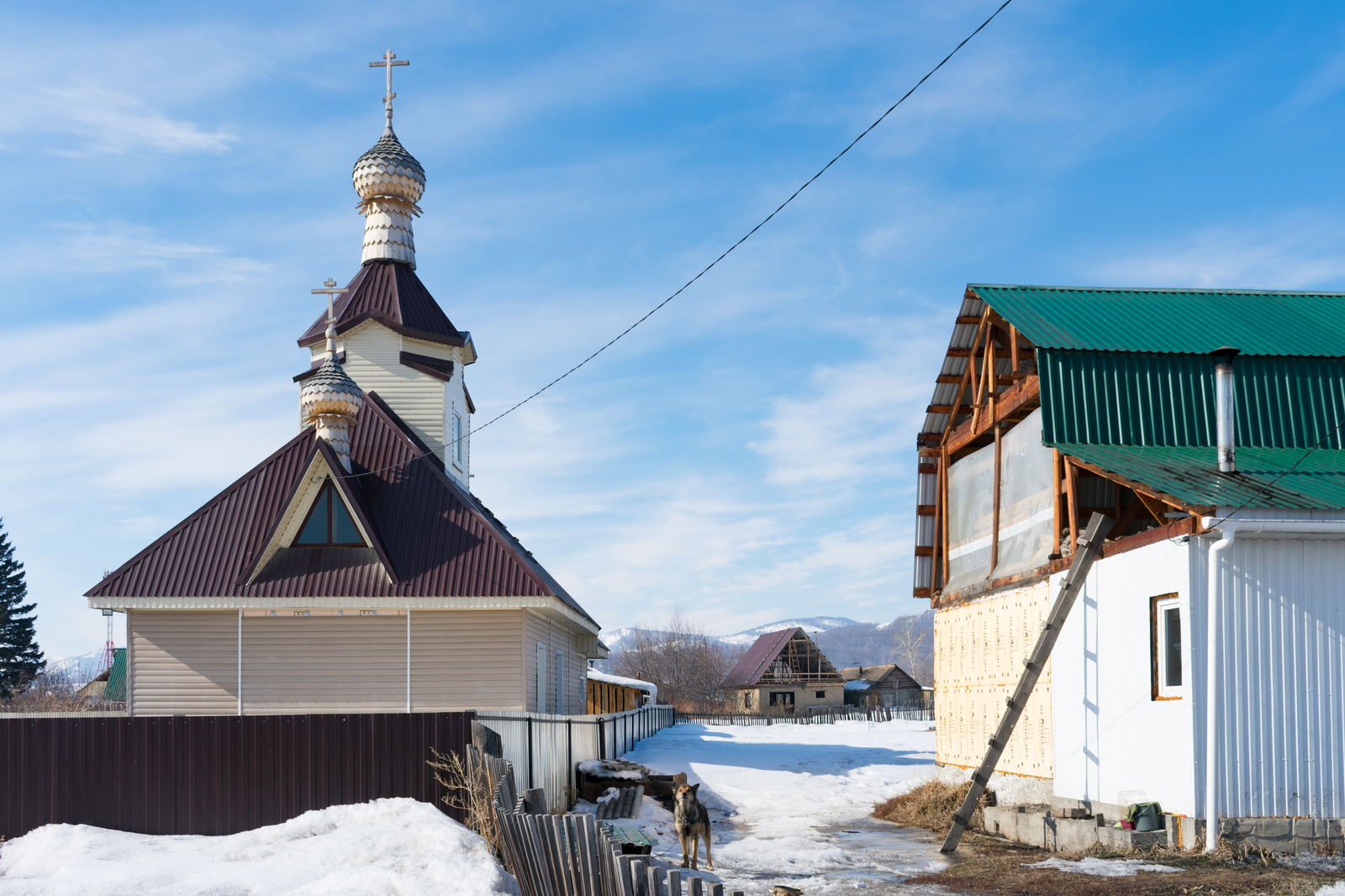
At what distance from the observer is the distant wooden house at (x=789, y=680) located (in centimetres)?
7231

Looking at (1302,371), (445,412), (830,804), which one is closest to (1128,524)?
(1302,371)

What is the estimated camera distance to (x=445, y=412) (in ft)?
86.6

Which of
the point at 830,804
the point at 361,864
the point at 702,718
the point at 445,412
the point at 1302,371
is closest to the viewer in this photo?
the point at 361,864

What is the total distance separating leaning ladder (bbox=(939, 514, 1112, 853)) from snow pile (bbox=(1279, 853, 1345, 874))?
12.1 ft

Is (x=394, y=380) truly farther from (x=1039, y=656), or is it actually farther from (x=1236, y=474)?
(x=1236, y=474)

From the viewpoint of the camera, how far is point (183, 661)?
2027 cm

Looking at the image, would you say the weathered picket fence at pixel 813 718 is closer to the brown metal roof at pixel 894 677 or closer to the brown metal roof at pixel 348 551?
the brown metal roof at pixel 894 677

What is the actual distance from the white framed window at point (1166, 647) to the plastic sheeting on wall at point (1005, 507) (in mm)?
3195

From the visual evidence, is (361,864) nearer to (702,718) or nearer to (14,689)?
(702,718)

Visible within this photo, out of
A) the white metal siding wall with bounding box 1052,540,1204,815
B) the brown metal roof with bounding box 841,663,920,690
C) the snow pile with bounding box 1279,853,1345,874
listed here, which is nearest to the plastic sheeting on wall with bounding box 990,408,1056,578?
the white metal siding wall with bounding box 1052,540,1204,815

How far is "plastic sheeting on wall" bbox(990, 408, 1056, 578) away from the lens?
1669cm

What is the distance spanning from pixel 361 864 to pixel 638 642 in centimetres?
11267

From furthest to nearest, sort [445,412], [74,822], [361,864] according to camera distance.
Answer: [445,412] < [74,822] < [361,864]

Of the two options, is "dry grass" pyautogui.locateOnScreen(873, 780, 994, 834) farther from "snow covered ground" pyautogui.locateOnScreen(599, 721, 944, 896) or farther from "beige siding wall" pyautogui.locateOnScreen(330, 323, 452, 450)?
"beige siding wall" pyautogui.locateOnScreen(330, 323, 452, 450)
